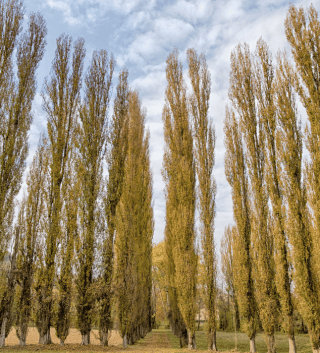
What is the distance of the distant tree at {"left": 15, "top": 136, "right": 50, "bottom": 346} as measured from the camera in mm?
11102

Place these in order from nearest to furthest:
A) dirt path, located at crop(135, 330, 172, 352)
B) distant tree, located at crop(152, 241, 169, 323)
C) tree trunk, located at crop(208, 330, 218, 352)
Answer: tree trunk, located at crop(208, 330, 218, 352), dirt path, located at crop(135, 330, 172, 352), distant tree, located at crop(152, 241, 169, 323)

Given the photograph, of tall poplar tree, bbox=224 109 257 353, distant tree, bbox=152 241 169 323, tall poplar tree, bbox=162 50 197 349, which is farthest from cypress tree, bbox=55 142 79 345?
distant tree, bbox=152 241 169 323

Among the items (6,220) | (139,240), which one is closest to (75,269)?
(6,220)

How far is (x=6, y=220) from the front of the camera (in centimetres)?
1172

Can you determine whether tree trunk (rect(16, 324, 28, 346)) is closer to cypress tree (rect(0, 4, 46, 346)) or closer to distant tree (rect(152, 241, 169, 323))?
cypress tree (rect(0, 4, 46, 346))

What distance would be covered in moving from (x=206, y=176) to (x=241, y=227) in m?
3.10

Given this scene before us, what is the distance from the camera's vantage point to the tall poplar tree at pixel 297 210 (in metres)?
9.09

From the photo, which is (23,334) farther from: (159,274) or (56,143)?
(159,274)

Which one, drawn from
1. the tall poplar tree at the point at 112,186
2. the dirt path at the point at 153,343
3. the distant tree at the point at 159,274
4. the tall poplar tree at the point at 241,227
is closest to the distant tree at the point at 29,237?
the tall poplar tree at the point at 112,186

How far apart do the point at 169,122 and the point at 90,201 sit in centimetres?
633

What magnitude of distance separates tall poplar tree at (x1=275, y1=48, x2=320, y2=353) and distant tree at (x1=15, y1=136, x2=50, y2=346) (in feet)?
32.8

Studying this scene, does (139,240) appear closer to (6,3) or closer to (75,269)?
(75,269)

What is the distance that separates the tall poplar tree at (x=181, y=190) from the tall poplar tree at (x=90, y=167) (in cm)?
360

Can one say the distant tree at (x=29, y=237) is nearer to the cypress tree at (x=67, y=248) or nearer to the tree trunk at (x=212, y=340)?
the cypress tree at (x=67, y=248)
